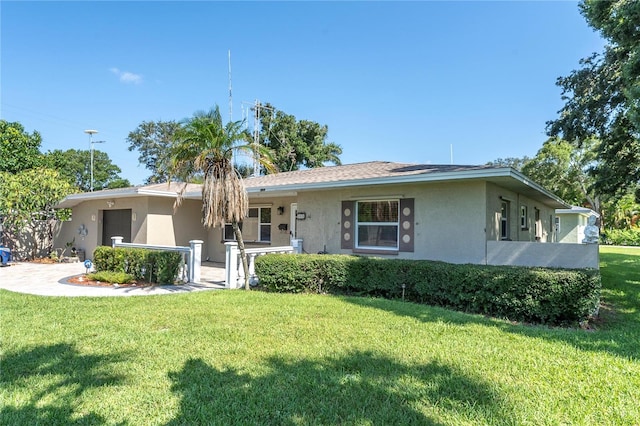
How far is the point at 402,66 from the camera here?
1445 cm

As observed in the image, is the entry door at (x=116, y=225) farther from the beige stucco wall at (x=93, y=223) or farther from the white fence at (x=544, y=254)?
the white fence at (x=544, y=254)

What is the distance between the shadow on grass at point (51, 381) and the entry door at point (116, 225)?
35.7 ft

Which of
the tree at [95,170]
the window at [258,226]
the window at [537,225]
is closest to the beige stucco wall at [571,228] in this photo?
the window at [537,225]

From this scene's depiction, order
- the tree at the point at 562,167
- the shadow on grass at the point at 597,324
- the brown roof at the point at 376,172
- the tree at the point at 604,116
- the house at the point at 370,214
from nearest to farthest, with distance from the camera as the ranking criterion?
the shadow on grass at the point at 597,324, the house at the point at 370,214, the brown roof at the point at 376,172, the tree at the point at 604,116, the tree at the point at 562,167

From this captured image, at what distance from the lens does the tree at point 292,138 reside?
98.6 ft

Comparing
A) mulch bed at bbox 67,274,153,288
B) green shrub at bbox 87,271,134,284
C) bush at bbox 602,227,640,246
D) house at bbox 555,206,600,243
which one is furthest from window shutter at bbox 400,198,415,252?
bush at bbox 602,227,640,246

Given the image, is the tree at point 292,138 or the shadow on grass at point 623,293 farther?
the tree at point 292,138

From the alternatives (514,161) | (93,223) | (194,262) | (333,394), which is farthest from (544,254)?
(514,161)

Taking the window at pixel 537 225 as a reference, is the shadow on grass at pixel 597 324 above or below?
below

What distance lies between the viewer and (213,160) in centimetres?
806

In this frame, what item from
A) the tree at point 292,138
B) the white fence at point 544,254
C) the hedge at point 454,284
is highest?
the tree at point 292,138

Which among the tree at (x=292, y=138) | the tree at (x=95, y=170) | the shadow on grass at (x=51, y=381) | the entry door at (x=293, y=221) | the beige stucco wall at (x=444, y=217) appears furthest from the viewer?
the tree at (x=95, y=170)

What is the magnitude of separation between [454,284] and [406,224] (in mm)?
2731

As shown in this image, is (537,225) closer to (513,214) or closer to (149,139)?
(513,214)
